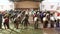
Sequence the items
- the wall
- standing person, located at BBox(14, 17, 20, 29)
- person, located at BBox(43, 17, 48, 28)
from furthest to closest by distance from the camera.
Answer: the wall, person, located at BBox(43, 17, 48, 28), standing person, located at BBox(14, 17, 20, 29)

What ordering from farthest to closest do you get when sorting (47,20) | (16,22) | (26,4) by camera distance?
(26,4), (47,20), (16,22)

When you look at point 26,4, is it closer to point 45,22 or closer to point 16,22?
point 45,22

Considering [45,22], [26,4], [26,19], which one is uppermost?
[26,4]

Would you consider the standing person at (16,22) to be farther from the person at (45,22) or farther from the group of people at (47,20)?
the person at (45,22)

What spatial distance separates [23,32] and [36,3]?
10.6ft

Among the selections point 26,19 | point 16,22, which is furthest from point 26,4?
point 16,22

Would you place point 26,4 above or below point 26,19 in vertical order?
Answer: above

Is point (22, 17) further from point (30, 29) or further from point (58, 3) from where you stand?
point (58, 3)

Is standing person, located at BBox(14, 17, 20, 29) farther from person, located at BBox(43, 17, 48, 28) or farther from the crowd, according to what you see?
person, located at BBox(43, 17, 48, 28)

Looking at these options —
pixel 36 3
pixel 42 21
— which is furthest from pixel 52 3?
pixel 42 21

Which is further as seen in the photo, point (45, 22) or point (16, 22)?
point (45, 22)

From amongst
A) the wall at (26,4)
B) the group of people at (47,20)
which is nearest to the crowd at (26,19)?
the group of people at (47,20)

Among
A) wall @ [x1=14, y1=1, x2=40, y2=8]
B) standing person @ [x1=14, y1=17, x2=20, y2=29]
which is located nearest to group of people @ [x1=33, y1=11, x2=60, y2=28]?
standing person @ [x1=14, y1=17, x2=20, y2=29]

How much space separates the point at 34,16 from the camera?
5.83 m
